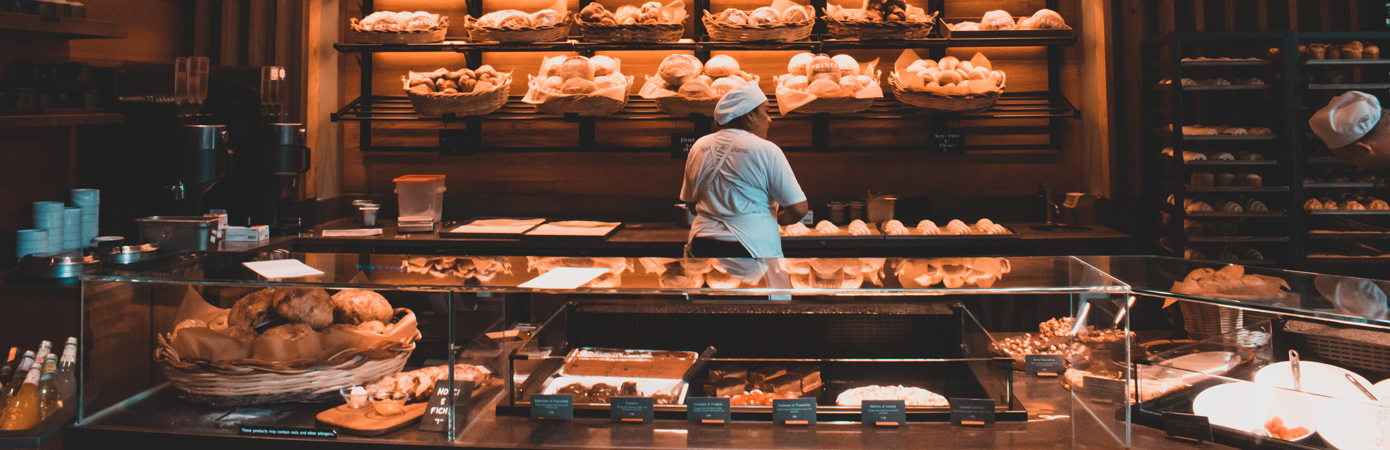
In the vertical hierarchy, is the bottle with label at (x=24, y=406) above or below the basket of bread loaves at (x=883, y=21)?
below

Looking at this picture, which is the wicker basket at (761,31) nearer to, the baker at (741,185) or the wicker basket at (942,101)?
the wicker basket at (942,101)

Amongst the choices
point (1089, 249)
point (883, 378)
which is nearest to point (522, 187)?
point (1089, 249)

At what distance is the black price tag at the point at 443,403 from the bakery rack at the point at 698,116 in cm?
248

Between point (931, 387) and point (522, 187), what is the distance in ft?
10.5

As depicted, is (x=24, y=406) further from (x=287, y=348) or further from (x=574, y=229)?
(x=574, y=229)

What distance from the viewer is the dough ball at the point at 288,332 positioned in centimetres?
161

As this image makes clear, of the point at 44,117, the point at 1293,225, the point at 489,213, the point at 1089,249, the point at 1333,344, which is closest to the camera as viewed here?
the point at 1333,344

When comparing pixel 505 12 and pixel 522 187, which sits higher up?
pixel 505 12

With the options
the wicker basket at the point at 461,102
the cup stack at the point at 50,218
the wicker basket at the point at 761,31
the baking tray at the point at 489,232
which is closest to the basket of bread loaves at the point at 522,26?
the wicker basket at the point at 461,102

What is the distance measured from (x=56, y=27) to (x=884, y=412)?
10.4 feet

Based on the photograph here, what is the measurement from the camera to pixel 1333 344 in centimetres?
158

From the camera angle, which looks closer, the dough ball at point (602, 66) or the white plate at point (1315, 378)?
the white plate at point (1315, 378)

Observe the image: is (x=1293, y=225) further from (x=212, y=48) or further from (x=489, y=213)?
(x=212, y=48)

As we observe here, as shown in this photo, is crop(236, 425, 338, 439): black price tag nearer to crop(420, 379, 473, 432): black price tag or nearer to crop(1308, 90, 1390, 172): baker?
crop(420, 379, 473, 432): black price tag
